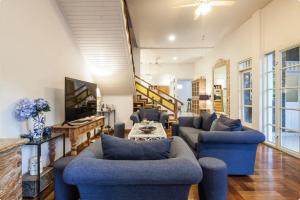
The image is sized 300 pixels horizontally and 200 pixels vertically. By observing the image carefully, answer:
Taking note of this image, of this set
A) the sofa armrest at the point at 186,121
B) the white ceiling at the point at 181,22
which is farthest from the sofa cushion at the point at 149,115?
the white ceiling at the point at 181,22

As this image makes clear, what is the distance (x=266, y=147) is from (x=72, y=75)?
4.71m

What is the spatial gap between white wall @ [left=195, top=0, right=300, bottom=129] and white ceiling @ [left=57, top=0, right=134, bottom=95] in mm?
3267

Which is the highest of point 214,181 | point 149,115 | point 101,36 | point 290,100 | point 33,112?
point 101,36

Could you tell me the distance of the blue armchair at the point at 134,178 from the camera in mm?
1406

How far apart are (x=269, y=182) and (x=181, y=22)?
4.38m

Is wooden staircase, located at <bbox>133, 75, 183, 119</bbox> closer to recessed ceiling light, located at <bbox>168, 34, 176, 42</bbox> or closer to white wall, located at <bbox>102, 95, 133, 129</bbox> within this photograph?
white wall, located at <bbox>102, 95, 133, 129</bbox>

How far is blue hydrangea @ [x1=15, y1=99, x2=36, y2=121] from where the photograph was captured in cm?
253

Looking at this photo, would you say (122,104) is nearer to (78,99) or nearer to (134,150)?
(78,99)

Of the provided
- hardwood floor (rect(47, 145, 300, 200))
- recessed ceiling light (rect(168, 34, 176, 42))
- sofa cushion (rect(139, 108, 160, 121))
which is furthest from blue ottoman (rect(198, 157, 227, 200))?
recessed ceiling light (rect(168, 34, 176, 42))

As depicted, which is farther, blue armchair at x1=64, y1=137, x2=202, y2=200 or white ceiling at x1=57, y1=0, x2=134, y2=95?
white ceiling at x1=57, y1=0, x2=134, y2=95

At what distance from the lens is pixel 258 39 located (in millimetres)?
5148

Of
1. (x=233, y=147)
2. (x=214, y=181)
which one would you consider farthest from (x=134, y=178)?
(x=233, y=147)

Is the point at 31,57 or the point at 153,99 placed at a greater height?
the point at 31,57

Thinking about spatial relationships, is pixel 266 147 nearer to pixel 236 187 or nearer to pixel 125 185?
pixel 236 187
